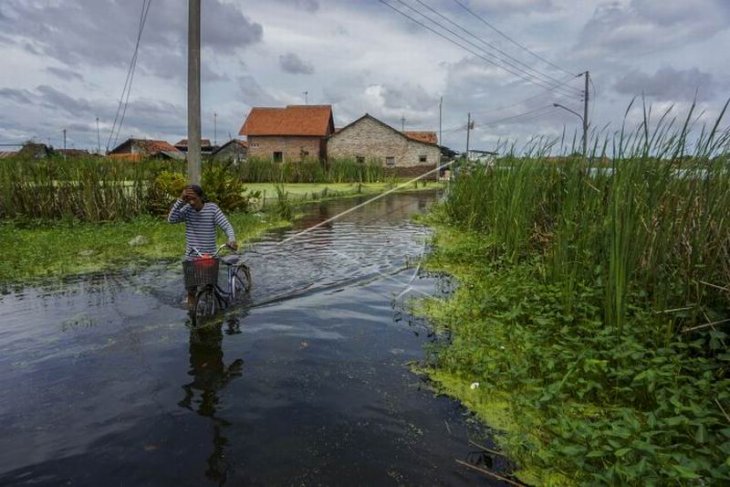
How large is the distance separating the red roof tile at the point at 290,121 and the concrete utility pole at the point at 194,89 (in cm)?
4100

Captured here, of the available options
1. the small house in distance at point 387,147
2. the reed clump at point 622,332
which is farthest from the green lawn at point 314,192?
the reed clump at point 622,332

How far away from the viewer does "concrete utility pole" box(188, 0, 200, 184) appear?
11.3 meters

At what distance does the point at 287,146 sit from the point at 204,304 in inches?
1873

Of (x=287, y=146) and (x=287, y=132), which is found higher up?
(x=287, y=132)

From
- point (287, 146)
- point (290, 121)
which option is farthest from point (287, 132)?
point (290, 121)

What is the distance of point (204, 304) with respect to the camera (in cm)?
664

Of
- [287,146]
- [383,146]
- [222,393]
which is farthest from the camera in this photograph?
[287,146]

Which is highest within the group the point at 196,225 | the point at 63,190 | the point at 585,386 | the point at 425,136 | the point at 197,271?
the point at 425,136

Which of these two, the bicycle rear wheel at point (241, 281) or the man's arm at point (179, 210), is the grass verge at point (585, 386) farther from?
the man's arm at point (179, 210)

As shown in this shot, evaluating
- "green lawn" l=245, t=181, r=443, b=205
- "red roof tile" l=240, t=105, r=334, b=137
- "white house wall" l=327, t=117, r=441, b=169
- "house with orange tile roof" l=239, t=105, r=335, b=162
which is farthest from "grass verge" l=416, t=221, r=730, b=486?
"red roof tile" l=240, t=105, r=334, b=137

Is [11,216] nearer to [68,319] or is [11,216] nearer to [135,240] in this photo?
[135,240]

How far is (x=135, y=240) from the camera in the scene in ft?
40.1

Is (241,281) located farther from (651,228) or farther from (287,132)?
(287,132)

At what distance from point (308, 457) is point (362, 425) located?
62cm
